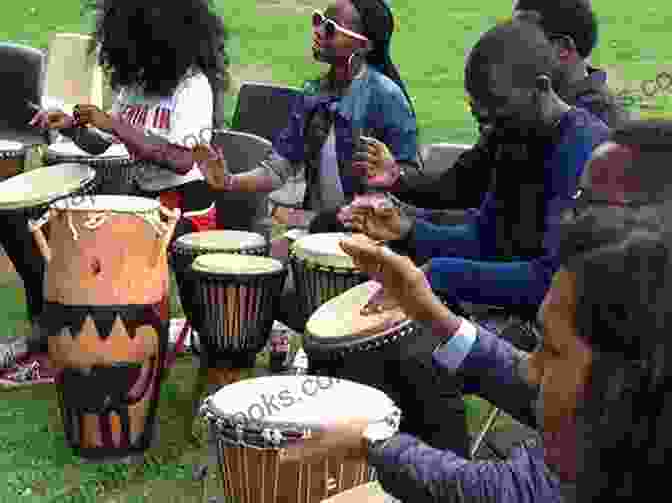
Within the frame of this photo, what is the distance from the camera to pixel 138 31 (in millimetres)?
5414

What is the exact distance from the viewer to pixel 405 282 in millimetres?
2818

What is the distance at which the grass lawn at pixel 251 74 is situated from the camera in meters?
4.15

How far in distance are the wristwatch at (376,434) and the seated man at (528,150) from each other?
103cm

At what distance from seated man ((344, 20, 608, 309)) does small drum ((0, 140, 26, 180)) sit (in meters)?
3.12

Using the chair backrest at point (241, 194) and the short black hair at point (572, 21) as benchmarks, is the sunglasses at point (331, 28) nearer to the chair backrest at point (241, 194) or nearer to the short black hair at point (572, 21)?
the short black hair at point (572, 21)

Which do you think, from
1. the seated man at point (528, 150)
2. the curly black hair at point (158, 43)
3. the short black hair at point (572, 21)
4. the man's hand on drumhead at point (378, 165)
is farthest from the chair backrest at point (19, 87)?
the seated man at point (528, 150)

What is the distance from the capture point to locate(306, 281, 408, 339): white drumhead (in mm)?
3328

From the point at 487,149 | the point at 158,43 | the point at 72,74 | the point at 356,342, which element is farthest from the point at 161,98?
the point at 72,74

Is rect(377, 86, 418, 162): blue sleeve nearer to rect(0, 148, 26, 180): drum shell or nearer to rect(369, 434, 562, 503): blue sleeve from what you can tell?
rect(0, 148, 26, 180): drum shell

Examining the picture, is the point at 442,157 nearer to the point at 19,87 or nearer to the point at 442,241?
the point at 442,241

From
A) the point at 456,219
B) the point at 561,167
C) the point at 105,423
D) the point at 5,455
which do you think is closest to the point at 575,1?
the point at 456,219

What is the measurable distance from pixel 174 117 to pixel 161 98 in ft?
0.51

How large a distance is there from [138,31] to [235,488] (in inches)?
116

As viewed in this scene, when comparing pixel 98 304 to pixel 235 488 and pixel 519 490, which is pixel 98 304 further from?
pixel 519 490
